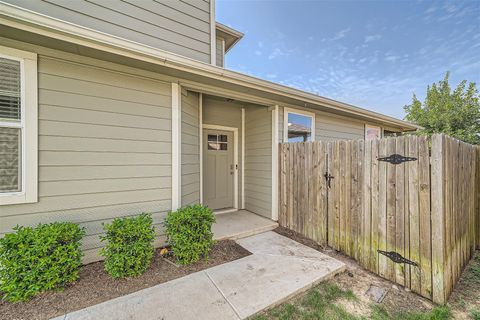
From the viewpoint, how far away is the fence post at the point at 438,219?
202 centimetres

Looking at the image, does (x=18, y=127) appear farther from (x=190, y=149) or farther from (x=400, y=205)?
(x=400, y=205)

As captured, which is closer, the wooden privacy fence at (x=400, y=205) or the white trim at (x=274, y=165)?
the wooden privacy fence at (x=400, y=205)

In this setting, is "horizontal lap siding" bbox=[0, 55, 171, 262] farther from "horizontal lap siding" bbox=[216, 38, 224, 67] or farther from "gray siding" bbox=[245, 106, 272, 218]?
"horizontal lap siding" bbox=[216, 38, 224, 67]

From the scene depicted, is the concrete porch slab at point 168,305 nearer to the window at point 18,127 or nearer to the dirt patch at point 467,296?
the window at point 18,127

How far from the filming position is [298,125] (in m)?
4.75

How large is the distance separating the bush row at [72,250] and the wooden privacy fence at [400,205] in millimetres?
2037

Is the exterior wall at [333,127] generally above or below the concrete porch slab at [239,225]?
above

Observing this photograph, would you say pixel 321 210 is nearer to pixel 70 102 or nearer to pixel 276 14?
pixel 70 102

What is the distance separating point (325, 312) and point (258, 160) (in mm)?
3236

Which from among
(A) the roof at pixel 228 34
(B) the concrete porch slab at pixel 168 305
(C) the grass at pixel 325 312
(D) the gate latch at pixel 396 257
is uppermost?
(A) the roof at pixel 228 34

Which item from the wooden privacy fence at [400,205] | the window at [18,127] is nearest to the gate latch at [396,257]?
the wooden privacy fence at [400,205]

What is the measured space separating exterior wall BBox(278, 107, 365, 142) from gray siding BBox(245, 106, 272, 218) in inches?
15.2

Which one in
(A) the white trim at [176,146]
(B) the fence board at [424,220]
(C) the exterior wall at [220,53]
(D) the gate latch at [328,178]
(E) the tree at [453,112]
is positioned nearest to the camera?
(B) the fence board at [424,220]

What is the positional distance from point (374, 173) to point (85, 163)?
12.7 ft
